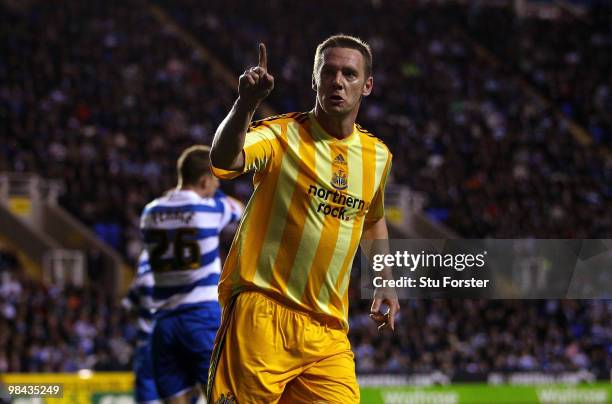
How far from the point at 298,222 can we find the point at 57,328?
10666mm

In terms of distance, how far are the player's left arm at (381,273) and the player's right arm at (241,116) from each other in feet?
3.51

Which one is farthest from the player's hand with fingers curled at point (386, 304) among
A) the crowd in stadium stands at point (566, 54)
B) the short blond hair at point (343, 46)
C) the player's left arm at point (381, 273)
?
the crowd in stadium stands at point (566, 54)

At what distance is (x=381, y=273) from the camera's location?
4.66 meters

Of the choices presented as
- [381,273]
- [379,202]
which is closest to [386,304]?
[381,273]

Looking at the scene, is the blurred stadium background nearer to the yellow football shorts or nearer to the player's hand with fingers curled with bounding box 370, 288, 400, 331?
the player's hand with fingers curled with bounding box 370, 288, 400, 331

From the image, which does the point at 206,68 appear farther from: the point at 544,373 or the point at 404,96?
the point at 544,373

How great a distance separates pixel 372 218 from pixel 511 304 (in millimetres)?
13639

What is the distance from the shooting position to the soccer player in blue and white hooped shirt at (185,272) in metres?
6.43

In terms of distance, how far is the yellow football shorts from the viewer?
13.3 feet

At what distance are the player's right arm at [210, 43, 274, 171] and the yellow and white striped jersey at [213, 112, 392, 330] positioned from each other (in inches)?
15.1

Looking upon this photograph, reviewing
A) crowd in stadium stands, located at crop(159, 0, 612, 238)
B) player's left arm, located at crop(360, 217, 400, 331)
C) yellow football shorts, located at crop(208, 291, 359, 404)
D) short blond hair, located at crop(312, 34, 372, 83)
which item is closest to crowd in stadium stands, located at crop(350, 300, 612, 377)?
crowd in stadium stands, located at crop(159, 0, 612, 238)

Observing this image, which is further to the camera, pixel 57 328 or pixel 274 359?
pixel 57 328

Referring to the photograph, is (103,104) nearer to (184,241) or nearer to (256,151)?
(184,241)

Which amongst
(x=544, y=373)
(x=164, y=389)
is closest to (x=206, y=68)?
(x=544, y=373)
